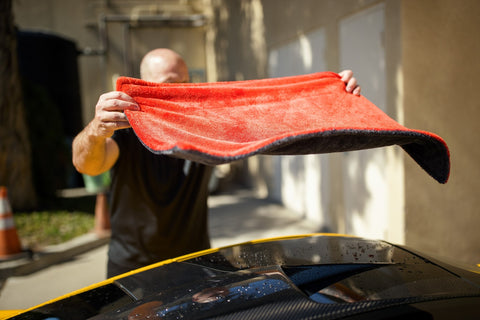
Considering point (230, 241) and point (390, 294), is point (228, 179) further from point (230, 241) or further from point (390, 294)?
point (390, 294)

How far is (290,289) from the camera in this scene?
149cm

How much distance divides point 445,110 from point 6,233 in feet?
17.4

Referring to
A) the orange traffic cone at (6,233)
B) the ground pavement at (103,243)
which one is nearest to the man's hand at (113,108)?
the ground pavement at (103,243)

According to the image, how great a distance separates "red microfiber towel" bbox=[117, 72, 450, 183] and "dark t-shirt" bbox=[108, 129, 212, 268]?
23.8 inches

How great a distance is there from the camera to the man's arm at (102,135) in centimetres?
191

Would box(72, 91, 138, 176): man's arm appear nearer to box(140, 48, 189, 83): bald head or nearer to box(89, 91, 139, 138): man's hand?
box(89, 91, 139, 138): man's hand

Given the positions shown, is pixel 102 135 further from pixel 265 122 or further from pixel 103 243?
pixel 103 243

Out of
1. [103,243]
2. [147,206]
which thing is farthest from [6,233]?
[147,206]

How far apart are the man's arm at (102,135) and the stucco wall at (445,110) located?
10.8 ft

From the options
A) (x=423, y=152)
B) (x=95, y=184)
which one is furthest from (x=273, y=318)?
(x=95, y=184)

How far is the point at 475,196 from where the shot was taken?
4.93 m

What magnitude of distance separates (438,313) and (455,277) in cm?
31

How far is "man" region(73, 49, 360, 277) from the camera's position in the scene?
98.5 inches

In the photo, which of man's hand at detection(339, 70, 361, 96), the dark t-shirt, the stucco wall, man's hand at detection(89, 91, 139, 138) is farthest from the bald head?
the stucco wall
